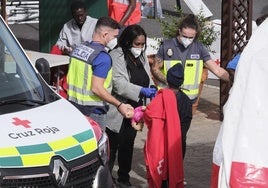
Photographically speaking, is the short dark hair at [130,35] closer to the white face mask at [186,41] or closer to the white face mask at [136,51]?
the white face mask at [136,51]

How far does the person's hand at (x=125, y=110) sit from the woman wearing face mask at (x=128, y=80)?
0.34 m

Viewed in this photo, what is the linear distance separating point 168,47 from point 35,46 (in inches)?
347

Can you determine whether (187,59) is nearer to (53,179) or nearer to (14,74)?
(14,74)

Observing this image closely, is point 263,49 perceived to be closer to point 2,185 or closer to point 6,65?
point 2,185

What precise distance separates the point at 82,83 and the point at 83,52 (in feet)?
0.94

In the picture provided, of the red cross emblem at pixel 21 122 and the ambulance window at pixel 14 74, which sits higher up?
the ambulance window at pixel 14 74

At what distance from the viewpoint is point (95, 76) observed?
23.0ft

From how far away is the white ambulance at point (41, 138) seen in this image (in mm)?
5184

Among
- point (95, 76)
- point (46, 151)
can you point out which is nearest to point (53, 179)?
point (46, 151)

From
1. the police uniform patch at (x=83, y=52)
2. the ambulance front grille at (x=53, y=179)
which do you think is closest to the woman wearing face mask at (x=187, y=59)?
the police uniform patch at (x=83, y=52)

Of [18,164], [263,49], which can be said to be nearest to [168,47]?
[18,164]

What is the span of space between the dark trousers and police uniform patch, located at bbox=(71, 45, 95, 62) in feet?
3.10

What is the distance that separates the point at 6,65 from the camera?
648 centimetres

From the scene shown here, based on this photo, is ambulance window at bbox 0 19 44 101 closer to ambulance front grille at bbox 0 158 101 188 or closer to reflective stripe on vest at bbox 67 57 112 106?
reflective stripe on vest at bbox 67 57 112 106
